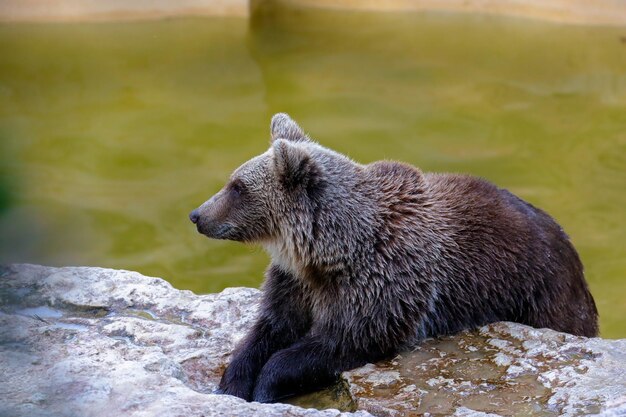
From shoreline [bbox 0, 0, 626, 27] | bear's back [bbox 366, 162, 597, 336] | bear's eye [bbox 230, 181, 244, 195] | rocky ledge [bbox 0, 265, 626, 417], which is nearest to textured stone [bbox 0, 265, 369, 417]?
rocky ledge [bbox 0, 265, 626, 417]

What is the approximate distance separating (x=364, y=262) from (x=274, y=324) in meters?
0.55

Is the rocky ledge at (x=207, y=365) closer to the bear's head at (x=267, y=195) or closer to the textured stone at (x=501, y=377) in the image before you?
the textured stone at (x=501, y=377)

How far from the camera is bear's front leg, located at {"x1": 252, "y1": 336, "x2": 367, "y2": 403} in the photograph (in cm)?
432

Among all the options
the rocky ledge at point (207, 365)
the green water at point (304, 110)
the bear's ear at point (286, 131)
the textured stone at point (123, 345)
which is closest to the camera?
the textured stone at point (123, 345)

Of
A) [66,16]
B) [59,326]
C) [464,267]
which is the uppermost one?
[66,16]

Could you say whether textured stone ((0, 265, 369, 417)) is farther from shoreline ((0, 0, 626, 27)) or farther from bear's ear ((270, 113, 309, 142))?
shoreline ((0, 0, 626, 27))

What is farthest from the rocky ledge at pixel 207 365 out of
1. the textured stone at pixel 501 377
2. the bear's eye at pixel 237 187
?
the bear's eye at pixel 237 187

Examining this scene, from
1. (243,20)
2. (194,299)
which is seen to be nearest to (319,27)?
(243,20)

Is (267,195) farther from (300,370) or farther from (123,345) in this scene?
(123,345)

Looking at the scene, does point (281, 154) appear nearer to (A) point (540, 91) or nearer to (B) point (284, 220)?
(B) point (284, 220)

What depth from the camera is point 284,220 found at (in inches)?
184

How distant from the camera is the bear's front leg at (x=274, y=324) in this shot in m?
4.54

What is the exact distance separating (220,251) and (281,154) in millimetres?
4747

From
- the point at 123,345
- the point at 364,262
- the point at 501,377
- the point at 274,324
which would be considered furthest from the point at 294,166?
the point at 501,377
